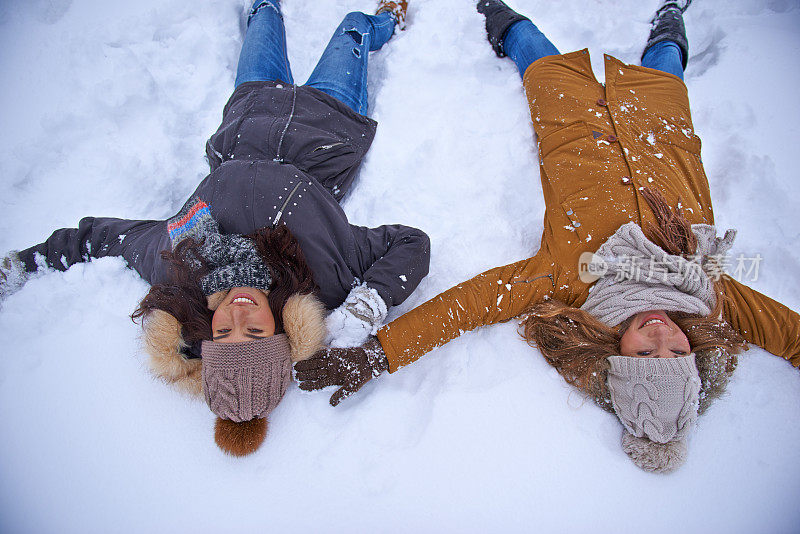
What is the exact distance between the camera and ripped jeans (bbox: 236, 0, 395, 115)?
2574mm

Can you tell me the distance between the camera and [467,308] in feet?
6.30

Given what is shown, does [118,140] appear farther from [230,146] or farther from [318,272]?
[318,272]

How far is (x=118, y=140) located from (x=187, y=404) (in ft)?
6.29

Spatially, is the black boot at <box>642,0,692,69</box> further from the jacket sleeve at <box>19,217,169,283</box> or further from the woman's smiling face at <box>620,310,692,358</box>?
the jacket sleeve at <box>19,217,169,283</box>

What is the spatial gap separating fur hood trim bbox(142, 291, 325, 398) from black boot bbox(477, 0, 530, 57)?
233 centimetres

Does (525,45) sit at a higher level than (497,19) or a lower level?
lower

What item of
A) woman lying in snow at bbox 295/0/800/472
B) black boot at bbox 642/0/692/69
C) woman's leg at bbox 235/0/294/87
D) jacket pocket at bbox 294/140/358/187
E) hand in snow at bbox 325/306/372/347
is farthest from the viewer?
black boot at bbox 642/0/692/69

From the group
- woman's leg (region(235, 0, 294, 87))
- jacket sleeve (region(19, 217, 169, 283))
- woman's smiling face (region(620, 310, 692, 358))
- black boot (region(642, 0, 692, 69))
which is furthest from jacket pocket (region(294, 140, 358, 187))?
black boot (region(642, 0, 692, 69))

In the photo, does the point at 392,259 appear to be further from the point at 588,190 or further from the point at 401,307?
the point at 588,190

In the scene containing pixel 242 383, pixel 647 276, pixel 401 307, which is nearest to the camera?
pixel 242 383

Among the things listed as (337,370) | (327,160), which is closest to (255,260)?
(337,370)

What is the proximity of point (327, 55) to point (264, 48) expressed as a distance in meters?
0.42

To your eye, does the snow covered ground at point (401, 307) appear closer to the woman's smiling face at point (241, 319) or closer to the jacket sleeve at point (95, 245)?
the jacket sleeve at point (95, 245)

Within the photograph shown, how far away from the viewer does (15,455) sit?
183 cm
